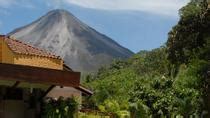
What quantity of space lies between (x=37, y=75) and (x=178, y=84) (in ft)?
82.4

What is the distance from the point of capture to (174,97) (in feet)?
142

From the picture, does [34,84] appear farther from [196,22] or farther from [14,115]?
[196,22]

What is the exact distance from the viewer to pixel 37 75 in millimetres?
20422

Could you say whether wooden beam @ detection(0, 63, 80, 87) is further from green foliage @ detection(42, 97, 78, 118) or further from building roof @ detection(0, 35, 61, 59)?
building roof @ detection(0, 35, 61, 59)

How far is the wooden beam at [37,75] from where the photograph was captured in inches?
771

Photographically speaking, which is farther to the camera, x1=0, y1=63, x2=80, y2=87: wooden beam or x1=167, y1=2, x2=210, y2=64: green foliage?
x1=167, y1=2, x2=210, y2=64: green foliage

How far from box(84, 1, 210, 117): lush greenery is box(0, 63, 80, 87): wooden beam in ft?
52.8

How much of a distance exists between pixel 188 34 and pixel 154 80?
181 inches

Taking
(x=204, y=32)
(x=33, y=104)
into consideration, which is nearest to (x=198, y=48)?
(x=204, y=32)

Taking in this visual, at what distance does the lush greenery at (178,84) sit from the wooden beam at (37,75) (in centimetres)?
1609

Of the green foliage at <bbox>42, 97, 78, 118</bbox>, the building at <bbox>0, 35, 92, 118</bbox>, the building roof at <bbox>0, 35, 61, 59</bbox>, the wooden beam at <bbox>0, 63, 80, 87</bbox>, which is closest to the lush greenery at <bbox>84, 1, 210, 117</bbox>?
the building roof at <bbox>0, 35, 61, 59</bbox>

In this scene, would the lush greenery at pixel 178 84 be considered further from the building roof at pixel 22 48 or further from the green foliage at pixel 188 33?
the building roof at pixel 22 48

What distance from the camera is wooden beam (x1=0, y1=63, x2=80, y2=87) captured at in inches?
771

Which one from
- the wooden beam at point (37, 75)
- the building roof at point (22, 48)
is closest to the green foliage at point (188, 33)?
the building roof at point (22, 48)
